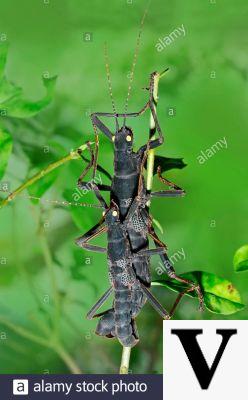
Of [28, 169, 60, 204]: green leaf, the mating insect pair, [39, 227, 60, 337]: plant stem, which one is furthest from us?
[39, 227, 60, 337]: plant stem

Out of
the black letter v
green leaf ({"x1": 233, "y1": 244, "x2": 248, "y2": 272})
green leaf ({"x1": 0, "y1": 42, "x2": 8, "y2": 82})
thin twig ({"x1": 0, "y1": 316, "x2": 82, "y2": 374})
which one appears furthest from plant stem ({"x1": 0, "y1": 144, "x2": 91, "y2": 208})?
thin twig ({"x1": 0, "y1": 316, "x2": 82, "y2": 374})

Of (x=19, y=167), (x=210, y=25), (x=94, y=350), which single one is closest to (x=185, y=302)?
(x=94, y=350)

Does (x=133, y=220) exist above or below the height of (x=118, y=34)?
below

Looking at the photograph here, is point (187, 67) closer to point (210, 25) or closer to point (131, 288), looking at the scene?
point (210, 25)

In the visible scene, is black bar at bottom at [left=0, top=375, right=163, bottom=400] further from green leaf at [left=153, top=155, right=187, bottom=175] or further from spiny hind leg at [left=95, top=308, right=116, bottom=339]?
green leaf at [left=153, top=155, right=187, bottom=175]

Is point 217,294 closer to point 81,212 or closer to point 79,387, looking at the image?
point 81,212

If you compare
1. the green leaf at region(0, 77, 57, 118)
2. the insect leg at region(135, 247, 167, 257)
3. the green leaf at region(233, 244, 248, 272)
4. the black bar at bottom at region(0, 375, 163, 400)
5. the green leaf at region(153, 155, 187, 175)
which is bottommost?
the black bar at bottom at region(0, 375, 163, 400)
